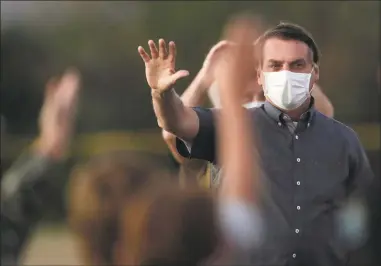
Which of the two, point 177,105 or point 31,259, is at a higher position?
point 177,105

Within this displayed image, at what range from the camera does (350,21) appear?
8305 mm

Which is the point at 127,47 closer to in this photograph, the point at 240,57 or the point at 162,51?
the point at 162,51

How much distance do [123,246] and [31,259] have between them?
20.0 feet

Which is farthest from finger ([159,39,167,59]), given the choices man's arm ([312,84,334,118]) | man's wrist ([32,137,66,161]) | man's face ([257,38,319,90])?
man's wrist ([32,137,66,161])

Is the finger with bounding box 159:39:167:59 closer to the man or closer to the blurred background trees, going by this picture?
the man

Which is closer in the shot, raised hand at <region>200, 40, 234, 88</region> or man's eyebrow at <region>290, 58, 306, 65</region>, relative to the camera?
man's eyebrow at <region>290, 58, 306, 65</region>

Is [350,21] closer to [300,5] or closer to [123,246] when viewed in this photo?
[300,5]

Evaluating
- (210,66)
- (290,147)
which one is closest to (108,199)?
(290,147)

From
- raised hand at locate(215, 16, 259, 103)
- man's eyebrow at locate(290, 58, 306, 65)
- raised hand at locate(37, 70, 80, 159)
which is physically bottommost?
raised hand at locate(37, 70, 80, 159)

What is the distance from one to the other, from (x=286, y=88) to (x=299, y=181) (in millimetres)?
234

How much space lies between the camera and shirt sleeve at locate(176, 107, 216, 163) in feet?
6.15

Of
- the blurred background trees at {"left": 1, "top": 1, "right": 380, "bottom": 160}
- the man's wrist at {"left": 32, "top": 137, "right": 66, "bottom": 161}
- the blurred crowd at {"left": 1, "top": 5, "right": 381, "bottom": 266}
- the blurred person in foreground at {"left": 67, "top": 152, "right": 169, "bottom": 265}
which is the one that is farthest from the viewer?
the blurred background trees at {"left": 1, "top": 1, "right": 380, "bottom": 160}

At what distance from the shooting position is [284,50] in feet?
6.47

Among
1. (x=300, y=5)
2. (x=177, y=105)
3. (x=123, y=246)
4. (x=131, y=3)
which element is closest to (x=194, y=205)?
(x=123, y=246)
